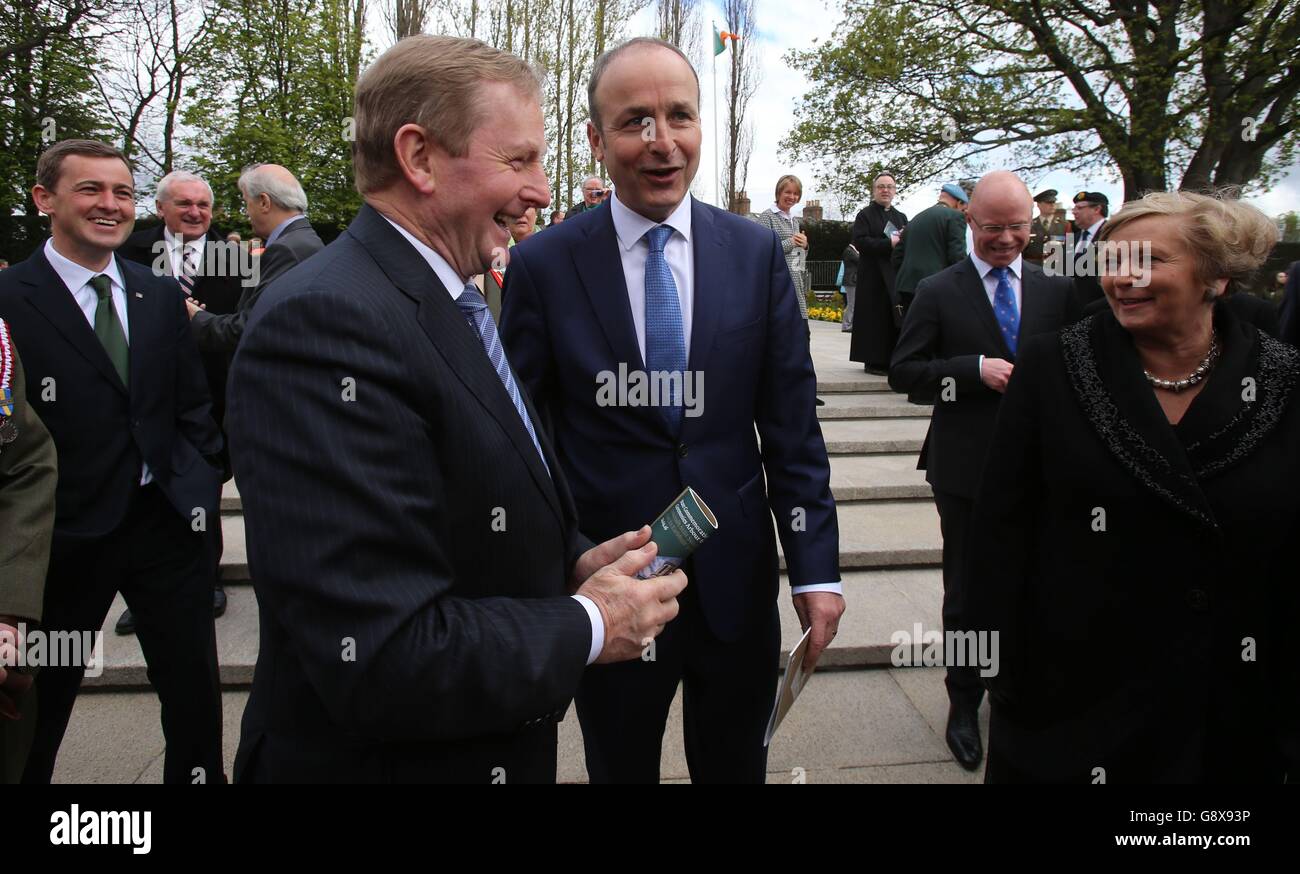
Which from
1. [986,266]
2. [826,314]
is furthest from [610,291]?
[826,314]

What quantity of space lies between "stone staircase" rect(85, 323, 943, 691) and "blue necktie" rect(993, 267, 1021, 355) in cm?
166

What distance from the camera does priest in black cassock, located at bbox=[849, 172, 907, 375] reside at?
8.76 meters

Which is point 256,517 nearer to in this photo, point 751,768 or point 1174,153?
point 751,768

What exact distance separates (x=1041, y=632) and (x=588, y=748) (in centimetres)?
124

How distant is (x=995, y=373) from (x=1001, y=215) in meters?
0.62

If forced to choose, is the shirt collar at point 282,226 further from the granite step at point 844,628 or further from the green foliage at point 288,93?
the green foliage at point 288,93

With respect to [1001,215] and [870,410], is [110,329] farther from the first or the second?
[870,410]

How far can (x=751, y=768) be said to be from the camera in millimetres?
2338

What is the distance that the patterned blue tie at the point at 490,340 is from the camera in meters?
1.46

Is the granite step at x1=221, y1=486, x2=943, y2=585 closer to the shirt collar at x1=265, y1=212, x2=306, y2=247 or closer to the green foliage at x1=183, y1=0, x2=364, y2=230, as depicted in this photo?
the shirt collar at x1=265, y1=212, x2=306, y2=247

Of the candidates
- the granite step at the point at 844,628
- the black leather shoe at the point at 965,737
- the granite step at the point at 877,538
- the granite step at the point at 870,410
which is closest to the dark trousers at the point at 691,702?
the black leather shoe at the point at 965,737

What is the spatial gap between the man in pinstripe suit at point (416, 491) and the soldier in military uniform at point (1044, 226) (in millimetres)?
10798

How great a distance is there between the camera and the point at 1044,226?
1128cm
